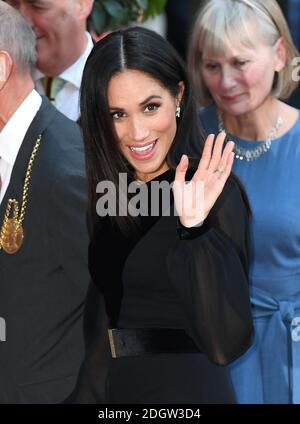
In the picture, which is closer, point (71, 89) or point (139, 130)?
point (139, 130)

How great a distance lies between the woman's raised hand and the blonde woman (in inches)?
27.7

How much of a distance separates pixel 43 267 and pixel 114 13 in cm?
162

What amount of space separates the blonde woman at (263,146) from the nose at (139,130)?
0.59 meters

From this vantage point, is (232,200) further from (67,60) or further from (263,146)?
(67,60)

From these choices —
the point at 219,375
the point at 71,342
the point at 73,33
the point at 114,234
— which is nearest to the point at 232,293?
the point at 219,375

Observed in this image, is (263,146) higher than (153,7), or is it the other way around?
(153,7)

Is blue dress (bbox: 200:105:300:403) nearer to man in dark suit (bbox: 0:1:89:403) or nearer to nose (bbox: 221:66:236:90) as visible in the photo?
nose (bbox: 221:66:236:90)

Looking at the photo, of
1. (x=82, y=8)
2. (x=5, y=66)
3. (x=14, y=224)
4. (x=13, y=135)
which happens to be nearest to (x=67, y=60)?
(x=82, y=8)

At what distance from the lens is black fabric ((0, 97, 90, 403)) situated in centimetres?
269

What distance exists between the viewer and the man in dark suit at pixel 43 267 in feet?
8.84

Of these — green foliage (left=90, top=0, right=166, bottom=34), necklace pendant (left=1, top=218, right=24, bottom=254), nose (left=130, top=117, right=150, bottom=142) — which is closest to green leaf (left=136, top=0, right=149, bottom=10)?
green foliage (left=90, top=0, right=166, bottom=34)

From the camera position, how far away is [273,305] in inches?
119

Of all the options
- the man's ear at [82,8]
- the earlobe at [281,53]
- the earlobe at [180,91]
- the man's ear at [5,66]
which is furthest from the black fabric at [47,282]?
the man's ear at [82,8]

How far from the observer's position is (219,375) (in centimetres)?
238
